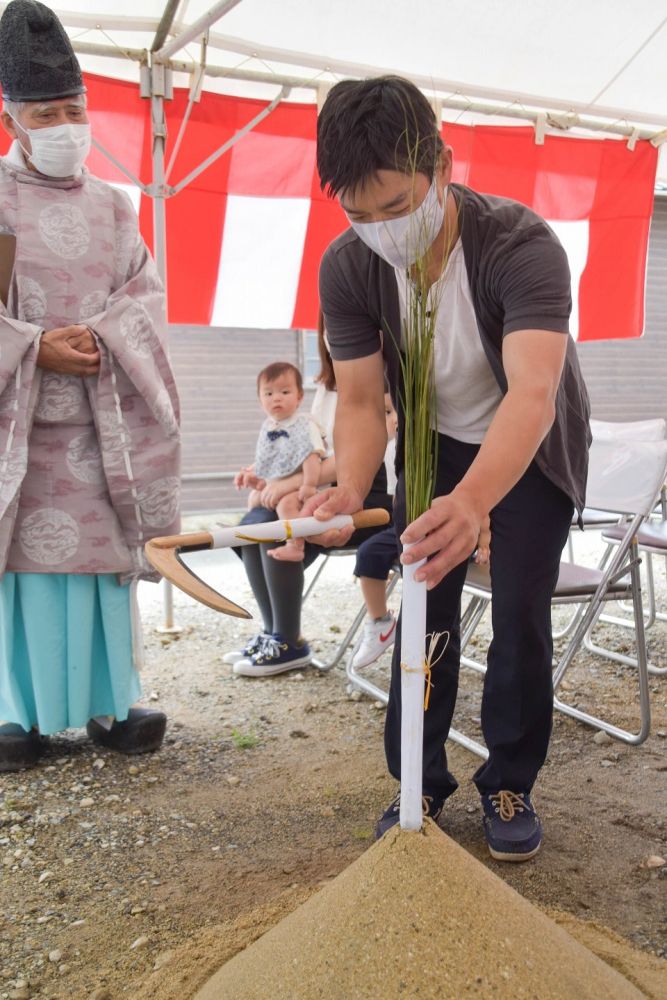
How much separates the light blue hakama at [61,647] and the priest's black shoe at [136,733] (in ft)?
0.19

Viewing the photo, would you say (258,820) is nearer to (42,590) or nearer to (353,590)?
(42,590)

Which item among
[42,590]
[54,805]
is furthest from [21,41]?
[54,805]

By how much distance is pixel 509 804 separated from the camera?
6.17 feet

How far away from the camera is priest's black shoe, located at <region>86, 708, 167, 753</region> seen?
8.14 feet

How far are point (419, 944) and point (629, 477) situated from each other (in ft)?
6.20

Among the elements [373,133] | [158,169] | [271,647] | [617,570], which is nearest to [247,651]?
[271,647]

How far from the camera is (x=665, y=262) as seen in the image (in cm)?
716

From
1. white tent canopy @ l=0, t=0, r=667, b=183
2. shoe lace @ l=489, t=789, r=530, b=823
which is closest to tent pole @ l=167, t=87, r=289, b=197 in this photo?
white tent canopy @ l=0, t=0, r=667, b=183

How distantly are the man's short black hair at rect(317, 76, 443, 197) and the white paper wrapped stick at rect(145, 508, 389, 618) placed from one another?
53cm

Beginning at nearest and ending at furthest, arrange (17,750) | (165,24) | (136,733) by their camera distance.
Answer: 1. (17,750)
2. (136,733)
3. (165,24)

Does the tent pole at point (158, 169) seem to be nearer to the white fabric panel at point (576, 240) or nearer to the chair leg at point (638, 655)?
the chair leg at point (638, 655)

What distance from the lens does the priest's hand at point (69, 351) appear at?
7.32ft

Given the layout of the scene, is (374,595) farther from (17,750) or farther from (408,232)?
(408,232)

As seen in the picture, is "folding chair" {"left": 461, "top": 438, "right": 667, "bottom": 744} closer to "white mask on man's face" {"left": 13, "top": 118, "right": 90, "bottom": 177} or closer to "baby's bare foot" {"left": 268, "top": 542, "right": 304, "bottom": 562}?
"baby's bare foot" {"left": 268, "top": 542, "right": 304, "bottom": 562}
